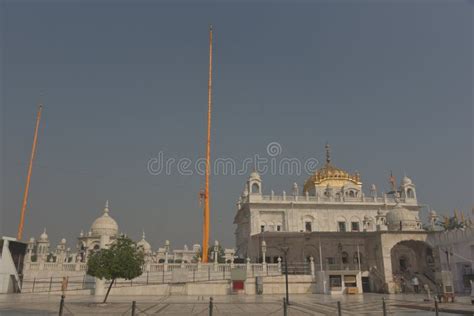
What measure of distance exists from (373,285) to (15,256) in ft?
93.2

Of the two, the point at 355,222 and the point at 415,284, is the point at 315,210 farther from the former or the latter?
the point at 415,284

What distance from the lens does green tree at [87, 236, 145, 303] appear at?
19734mm

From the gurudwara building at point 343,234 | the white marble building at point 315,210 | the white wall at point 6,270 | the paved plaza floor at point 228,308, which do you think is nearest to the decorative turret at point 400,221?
the gurudwara building at point 343,234

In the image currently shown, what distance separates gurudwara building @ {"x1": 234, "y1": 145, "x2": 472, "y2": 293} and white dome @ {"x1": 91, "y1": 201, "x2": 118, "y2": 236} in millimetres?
13979

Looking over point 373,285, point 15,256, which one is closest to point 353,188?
point 373,285

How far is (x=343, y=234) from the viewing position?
37.8 meters

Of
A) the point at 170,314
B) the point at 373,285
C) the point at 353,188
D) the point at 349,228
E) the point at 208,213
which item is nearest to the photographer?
the point at 170,314

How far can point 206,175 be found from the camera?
38969 millimetres

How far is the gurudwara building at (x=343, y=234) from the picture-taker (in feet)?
108

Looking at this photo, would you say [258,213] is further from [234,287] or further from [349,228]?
[234,287]

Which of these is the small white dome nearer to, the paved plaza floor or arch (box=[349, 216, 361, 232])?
arch (box=[349, 216, 361, 232])

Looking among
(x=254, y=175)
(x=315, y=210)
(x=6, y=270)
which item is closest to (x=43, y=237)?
(x=6, y=270)

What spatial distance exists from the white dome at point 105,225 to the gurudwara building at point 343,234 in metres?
14.0

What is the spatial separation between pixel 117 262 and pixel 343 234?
80.1 feet
